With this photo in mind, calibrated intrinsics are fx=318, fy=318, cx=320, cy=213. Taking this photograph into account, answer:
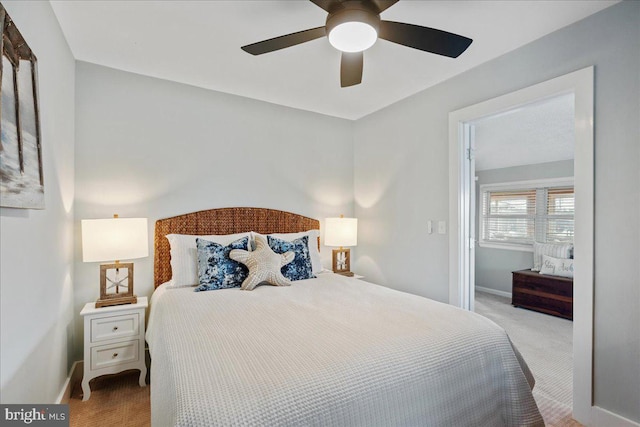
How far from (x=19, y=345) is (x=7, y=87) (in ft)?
3.62

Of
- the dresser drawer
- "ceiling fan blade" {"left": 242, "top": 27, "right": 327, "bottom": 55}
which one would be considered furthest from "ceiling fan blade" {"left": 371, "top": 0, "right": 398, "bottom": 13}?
the dresser drawer

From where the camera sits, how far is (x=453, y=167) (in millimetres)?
2768

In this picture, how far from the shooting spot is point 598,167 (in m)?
1.92

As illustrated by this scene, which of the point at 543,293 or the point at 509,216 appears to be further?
the point at 509,216

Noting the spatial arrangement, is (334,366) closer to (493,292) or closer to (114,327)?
(114,327)

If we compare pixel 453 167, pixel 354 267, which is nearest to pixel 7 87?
pixel 453 167

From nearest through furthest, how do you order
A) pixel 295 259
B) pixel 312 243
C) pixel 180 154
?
pixel 295 259 → pixel 180 154 → pixel 312 243

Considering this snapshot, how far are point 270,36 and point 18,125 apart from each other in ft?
4.98

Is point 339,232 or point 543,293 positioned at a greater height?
point 339,232

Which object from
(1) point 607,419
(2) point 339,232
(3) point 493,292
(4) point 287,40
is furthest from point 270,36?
(3) point 493,292

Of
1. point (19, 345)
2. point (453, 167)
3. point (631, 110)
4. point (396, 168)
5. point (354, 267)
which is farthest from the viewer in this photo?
point (354, 267)

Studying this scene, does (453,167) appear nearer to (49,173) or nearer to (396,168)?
(396,168)

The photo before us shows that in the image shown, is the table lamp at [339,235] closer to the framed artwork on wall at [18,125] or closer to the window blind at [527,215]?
the framed artwork on wall at [18,125]

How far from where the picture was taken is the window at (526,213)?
4648mm
